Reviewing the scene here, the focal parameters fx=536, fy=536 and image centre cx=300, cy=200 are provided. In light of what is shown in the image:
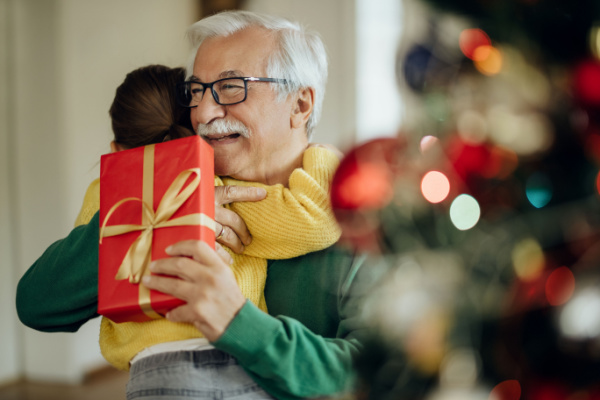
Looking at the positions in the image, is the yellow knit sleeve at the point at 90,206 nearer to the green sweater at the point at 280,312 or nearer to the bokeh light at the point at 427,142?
the green sweater at the point at 280,312

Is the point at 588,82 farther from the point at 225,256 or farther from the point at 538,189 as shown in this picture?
the point at 225,256

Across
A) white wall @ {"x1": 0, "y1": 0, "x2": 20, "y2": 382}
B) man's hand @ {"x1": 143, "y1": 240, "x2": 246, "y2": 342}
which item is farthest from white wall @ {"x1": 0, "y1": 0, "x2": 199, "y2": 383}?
man's hand @ {"x1": 143, "y1": 240, "x2": 246, "y2": 342}

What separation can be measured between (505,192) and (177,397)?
2.54ft

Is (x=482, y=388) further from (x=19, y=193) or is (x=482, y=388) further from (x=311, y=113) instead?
(x=19, y=193)

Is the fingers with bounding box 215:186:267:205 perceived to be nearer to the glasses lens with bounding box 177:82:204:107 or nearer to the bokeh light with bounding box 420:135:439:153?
the glasses lens with bounding box 177:82:204:107

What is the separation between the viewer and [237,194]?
47.9 inches

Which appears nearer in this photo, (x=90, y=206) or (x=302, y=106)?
(x=90, y=206)

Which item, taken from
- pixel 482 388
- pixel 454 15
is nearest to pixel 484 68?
pixel 454 15

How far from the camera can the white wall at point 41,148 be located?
2918mm

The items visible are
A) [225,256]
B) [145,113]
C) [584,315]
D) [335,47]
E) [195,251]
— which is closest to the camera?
[584,315]

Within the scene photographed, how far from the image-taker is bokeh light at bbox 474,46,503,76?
0.48 metres

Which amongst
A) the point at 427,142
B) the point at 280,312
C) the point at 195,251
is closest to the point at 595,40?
the point at 427,142

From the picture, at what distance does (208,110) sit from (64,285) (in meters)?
0.51

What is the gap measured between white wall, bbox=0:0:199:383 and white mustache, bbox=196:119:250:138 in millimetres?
1941
